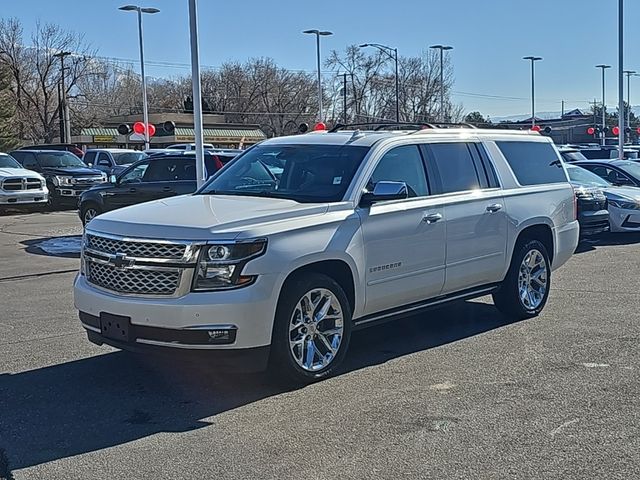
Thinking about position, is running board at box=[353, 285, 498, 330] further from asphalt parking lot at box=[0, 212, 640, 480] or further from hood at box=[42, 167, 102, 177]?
hood at box=[42, 167, 102, 177]

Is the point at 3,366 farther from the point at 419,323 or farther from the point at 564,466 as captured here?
the point at 564,466

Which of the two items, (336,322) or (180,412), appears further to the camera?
(336,322)

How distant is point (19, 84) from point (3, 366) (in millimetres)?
57653

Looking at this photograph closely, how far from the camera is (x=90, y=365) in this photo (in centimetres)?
694

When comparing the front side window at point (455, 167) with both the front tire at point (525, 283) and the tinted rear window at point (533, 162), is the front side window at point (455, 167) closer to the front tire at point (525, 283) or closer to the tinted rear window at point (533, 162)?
the tinted rear window at point (533, 162)

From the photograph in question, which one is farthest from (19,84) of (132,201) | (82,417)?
(82,417)

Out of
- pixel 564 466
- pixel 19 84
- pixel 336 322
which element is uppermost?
pixel 19 84

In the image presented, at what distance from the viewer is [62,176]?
80.5 feet

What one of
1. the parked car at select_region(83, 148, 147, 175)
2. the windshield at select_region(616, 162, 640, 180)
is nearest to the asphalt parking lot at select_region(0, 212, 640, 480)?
the windshield at select_region(616, 162, 640, 180)

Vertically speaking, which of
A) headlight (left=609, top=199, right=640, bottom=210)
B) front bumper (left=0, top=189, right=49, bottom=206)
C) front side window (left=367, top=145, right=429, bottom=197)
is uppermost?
front side window (left=367, top=145, right=429, bottom=197)

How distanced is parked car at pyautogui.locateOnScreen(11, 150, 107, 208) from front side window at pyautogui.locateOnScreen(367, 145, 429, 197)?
17984mm

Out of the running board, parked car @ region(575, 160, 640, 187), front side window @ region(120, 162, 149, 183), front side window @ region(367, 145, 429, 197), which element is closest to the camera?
the running board

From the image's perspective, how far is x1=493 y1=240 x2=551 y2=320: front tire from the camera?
8391 millimetres

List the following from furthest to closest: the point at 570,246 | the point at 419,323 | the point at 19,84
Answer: the point at 19,84, the point at 570,246, the point at 419,323
